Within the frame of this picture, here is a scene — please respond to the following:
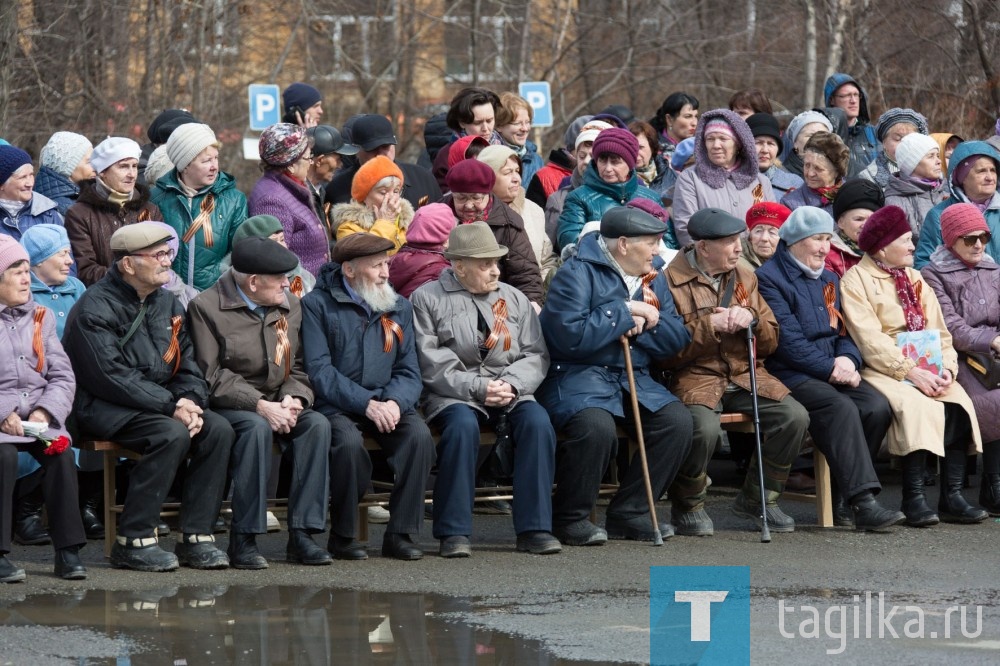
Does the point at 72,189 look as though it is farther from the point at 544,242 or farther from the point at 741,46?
the point at 741,46

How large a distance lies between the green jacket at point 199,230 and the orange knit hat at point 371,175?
2.47ft

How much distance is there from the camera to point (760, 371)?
9.48m

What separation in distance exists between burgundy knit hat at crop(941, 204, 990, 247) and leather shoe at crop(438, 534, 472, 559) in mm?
3767

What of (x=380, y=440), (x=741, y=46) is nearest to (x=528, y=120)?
(x=380, y=440)

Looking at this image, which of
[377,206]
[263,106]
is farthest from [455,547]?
[263,106]

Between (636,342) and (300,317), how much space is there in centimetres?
189

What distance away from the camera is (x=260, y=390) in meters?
8.59

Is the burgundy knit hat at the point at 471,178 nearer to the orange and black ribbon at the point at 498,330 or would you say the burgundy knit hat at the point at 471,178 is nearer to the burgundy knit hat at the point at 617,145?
the burgundy knit hat at the point at 617,145

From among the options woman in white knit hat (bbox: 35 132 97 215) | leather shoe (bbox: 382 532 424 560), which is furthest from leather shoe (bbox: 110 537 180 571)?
woman in white knit hat (bbox: 35 132 97 215)

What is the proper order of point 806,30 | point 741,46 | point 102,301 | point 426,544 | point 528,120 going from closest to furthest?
point 102,301
point 426,544
point 528,120
point 806,30
point 741,46

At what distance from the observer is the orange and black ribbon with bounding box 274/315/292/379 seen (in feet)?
28.2

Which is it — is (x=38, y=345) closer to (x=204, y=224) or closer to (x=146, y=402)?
(x=146, y=402)

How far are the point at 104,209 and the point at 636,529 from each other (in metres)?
3.63

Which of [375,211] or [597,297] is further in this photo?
[375,211]
